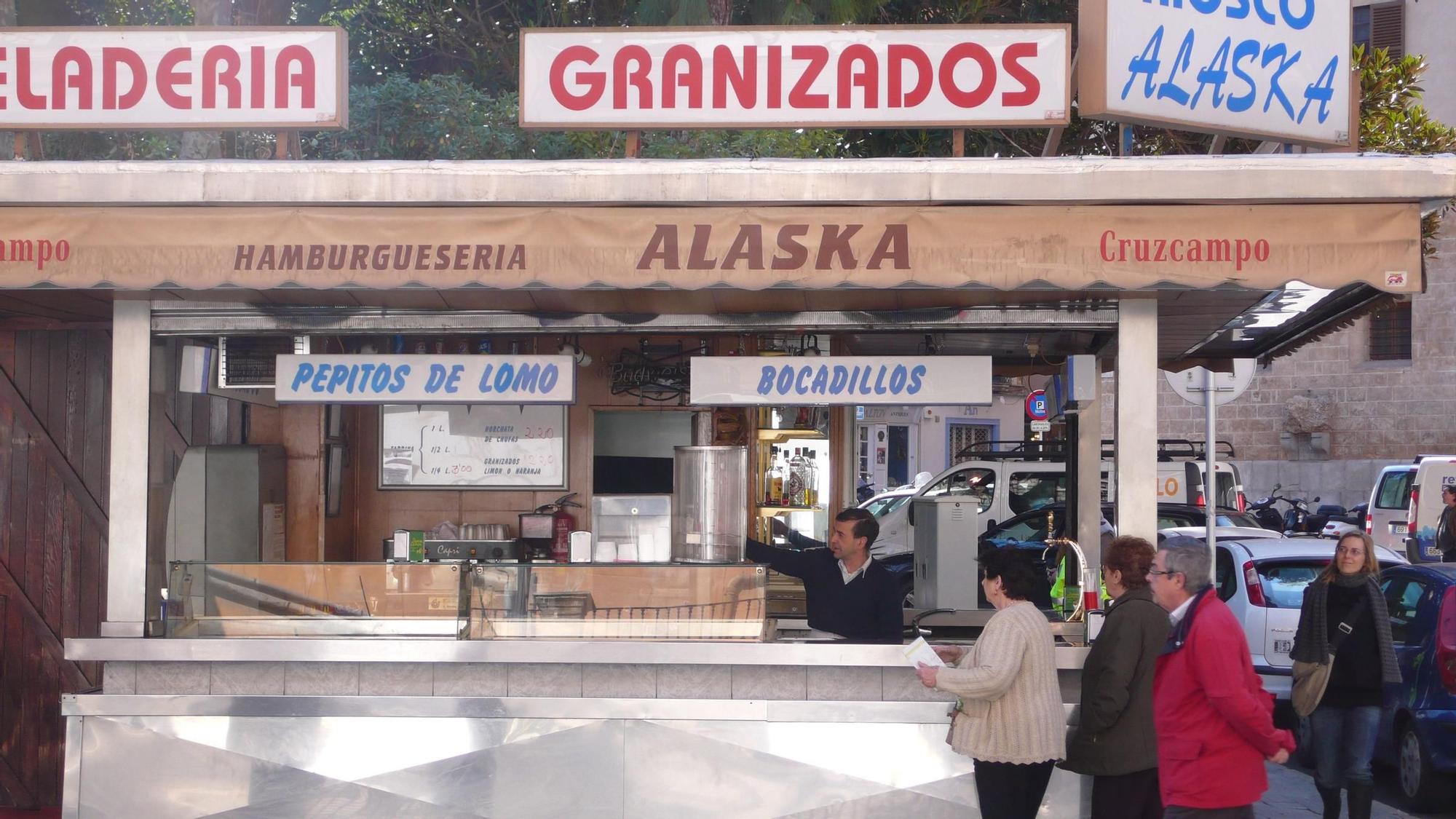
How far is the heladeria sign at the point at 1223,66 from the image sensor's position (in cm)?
614

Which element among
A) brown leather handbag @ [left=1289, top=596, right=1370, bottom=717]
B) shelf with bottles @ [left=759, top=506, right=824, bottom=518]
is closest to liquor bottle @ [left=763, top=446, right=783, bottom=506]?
shelf with bottles @ [left=759, top=506, right=824, bottom=518]

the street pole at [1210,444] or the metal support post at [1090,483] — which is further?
the street pole at [1210,444]

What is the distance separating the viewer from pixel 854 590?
647cm

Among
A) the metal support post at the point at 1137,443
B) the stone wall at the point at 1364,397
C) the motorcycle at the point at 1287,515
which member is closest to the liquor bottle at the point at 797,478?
the metal support post at the point at 1137,443

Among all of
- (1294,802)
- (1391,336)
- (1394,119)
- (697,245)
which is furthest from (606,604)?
(1391,336)

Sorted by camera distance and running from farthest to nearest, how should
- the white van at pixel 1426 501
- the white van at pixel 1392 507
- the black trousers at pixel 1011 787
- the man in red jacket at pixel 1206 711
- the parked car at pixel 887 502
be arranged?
the white van at pixel 1392 507
the white van at pixel 1426 501
the parked car at pixel 887 502
the black trousers at pixel 1011 787
the man in red jacket at pixel 1206 711

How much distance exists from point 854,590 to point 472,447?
357cm

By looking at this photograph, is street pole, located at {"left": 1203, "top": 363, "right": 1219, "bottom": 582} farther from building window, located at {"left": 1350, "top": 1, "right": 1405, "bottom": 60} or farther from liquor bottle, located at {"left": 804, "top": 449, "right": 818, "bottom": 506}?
building window, located at {"left": 1350, "top": 1, "right": 1405, "bottom": 60}

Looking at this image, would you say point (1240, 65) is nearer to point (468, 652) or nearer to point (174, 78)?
point (468, 652)

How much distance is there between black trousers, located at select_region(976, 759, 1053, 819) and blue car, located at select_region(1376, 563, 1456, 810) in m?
3.59

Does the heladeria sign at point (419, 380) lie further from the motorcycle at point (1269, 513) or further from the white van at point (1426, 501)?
the motorcycle at point (1269, 513)

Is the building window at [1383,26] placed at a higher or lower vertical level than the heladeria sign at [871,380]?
higher

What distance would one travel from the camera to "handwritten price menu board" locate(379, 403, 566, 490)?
355 inches

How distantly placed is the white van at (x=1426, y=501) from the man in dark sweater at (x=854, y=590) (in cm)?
1611
